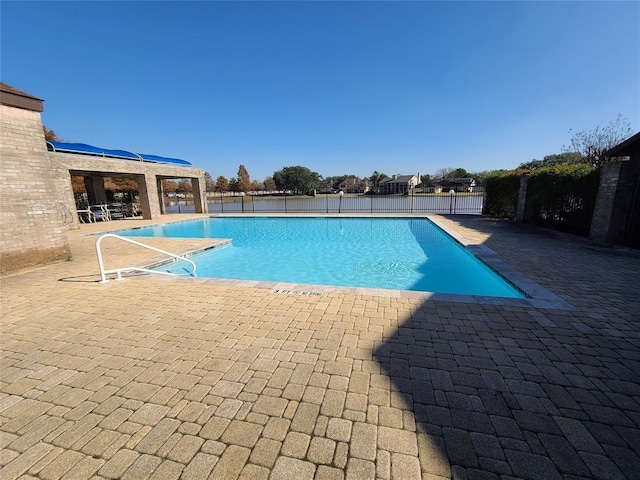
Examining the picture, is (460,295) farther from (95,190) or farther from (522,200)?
(95,190)

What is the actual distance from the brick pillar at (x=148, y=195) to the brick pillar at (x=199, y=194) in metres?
3.01

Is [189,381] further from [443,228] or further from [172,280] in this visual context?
[443,228]

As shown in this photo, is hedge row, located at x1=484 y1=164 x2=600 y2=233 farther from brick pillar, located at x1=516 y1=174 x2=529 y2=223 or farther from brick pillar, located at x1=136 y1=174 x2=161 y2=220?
brick pillar, located at x1=136 y1=174 x2=161 y2=220

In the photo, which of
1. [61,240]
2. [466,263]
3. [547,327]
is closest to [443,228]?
[466,263]

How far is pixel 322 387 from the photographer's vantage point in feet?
6.95

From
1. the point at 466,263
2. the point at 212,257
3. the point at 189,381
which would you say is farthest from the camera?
the point at 212,257

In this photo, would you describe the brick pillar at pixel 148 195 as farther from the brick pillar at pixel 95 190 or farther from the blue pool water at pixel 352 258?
the brick pillar at pixel 95 190

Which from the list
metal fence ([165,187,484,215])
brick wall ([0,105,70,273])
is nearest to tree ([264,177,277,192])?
metal fence ([165,187,484,215])

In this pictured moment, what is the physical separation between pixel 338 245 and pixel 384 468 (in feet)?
27.2

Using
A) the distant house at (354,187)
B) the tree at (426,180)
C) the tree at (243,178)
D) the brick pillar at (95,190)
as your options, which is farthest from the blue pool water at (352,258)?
the tree at (426,180)

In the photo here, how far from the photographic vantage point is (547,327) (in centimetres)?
292

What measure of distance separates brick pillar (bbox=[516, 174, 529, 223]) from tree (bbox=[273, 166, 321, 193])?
5065 cm

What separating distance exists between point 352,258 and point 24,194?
23.9 ft

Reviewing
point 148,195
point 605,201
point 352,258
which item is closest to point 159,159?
point 148,195
